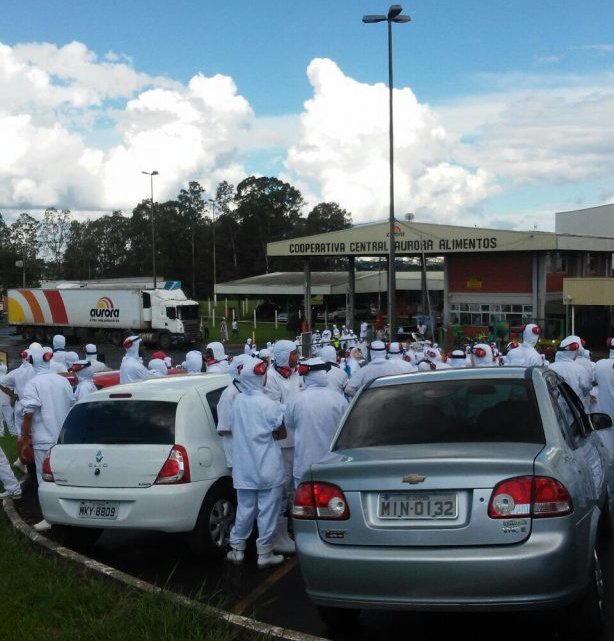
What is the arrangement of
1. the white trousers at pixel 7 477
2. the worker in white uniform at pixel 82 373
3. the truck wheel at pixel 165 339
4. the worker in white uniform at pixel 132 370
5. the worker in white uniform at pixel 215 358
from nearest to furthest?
the white trousers at pixel 7 477 → the worker in white uniform at pixel 82 373 → the worker in white uniform at pixel 132 370 → the worker in white uniform at pixel 215 358 → the truck wheel at pixel 165 339

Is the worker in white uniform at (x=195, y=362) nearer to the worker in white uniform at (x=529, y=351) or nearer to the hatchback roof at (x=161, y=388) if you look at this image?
the worker in white uniform at (x=529, y=351)

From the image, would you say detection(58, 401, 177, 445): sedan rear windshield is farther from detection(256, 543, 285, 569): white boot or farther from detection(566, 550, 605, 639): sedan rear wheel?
detection(566, 550, 605, 639): sedan rear wheel

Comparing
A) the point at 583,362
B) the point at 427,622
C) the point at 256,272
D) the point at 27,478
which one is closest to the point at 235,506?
the point at 427,622

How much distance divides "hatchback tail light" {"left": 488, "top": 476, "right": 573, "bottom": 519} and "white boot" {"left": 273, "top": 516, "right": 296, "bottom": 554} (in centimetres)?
327

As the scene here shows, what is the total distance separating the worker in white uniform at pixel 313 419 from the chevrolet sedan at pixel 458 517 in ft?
5.94

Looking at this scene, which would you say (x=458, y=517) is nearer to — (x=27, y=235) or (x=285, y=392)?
(x=285, y=392)

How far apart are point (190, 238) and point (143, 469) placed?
102 m

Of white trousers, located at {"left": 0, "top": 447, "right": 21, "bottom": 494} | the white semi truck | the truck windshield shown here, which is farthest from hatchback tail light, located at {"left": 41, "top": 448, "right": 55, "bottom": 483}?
the truck windshield

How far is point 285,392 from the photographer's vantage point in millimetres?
9750

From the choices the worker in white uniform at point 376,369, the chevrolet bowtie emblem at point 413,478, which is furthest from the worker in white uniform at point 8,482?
the chevrolet bowtie emblem at point 413,478

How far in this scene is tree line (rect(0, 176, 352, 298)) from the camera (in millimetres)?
105125

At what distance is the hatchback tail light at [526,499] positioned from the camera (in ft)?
15.6

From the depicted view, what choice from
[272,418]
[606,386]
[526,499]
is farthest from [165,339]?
[526,499]

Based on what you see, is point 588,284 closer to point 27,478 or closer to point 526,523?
point 27,478
